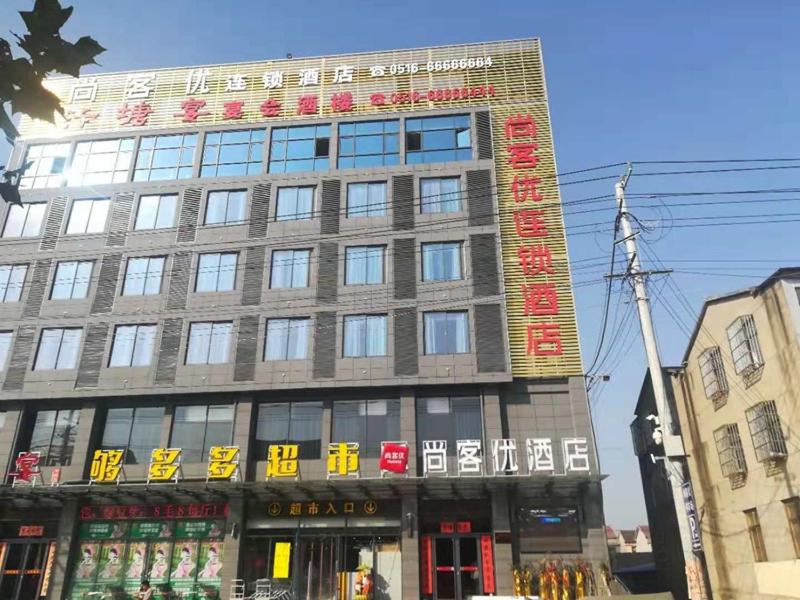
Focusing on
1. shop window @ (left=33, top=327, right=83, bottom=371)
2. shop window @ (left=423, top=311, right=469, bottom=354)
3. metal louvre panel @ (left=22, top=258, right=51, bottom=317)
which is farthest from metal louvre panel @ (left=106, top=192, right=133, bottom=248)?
shop window @ (left=423, top=311, right=469, bottom=354)

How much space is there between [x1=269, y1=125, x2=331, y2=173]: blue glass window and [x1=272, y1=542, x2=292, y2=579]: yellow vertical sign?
18760 mm

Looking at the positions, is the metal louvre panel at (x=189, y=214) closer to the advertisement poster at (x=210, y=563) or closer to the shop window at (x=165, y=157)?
the shop window at (x=165, y=157)

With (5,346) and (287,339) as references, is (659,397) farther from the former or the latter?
(5,346)

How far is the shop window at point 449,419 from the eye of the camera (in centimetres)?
2556

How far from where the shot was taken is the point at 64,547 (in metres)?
24.8

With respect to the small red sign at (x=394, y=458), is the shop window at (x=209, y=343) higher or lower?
higher

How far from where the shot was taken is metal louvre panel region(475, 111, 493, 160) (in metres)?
30.8

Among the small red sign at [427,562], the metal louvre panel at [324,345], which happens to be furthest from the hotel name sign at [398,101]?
the small red sign at [427,562]

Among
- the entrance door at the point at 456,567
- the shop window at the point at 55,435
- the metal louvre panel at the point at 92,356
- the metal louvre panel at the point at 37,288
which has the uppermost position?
the metal louvre panel at the point at 37,288

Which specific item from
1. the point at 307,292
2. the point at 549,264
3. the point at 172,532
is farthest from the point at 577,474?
the point at 172,532

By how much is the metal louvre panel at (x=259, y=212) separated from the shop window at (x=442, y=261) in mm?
8463

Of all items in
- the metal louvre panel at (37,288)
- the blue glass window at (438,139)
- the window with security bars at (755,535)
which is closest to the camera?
the window with security bars at (755,535)

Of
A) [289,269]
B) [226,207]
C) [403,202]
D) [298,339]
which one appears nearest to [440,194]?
[403,202]

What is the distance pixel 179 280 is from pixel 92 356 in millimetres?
5413
